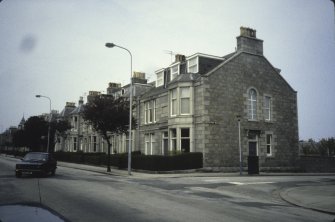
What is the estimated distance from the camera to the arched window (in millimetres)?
33250

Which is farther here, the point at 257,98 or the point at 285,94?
the point at 285,94

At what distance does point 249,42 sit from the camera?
3356cm

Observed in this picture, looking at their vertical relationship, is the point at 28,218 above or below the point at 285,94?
below

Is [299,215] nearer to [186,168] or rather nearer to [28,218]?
[28,218]

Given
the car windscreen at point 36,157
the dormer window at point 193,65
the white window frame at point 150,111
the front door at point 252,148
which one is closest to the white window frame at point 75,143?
the white window frame at point 150,111

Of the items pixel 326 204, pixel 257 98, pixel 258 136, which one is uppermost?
pixel 257 98

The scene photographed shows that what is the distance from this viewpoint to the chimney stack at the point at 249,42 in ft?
108

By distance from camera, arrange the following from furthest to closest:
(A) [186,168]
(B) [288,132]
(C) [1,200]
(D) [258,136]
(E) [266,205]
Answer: (B) [288,132] < (D) [258,136] < (A) [186,168] < (E) [266,205] < (C) [1,200]

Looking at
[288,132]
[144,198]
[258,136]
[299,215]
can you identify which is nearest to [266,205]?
[299,215]

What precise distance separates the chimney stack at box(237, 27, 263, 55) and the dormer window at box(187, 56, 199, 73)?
4.46 meters

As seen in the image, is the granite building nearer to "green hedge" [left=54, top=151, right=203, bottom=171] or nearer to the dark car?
"green hedge" [left=54, top=151, right=203, bottom=171]

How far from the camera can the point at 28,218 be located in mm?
8344

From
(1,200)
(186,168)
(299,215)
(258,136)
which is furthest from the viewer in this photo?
(258,136)

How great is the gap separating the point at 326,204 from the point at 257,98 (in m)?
21.9
